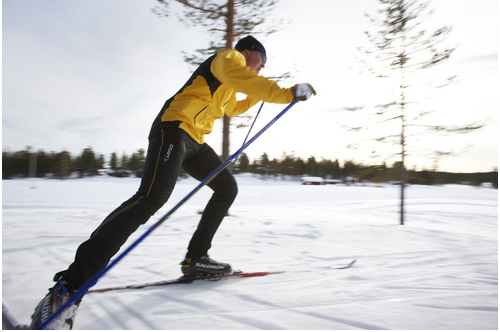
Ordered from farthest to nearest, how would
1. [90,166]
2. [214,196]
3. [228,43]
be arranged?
1. [90,166]
2. [228,43]
3. [214,196]

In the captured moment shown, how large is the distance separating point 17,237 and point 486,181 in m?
33.6

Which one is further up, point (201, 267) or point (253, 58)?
point (253, 58)

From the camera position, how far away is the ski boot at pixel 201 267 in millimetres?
1907

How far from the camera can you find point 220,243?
309cm

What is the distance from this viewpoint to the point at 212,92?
1684 mm

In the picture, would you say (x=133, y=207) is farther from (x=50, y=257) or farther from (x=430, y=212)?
(x=430, y=212)

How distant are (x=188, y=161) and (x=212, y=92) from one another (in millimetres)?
561

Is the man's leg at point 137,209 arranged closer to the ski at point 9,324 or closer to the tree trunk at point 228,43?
the ski at point 9,324

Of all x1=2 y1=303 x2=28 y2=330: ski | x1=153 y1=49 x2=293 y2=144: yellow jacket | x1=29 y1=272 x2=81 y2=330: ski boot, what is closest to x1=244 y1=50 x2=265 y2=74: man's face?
x1=153 y1=49 x2=293 y2=144: yellow jacket

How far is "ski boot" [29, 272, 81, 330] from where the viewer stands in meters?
1.16

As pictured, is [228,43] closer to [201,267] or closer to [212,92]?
[212,92]

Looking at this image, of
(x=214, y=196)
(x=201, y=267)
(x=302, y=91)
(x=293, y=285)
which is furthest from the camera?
(x=214, y=196)

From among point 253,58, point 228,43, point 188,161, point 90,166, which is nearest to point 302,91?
point 253,58

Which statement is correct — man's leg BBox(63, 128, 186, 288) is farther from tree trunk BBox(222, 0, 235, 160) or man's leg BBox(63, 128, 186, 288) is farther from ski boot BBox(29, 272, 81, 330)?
tree trunk BBox(222, 0, 235, 160)
